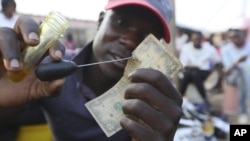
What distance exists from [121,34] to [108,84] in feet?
0.65

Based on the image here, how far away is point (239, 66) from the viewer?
6.24m

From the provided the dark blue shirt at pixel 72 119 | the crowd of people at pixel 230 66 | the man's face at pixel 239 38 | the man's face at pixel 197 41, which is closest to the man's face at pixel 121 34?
the dark blue shirt at pixel 72 119

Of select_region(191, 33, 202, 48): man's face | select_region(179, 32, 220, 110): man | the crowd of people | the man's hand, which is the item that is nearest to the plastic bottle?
the man's hand

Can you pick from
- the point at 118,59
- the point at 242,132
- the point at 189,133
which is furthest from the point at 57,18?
the point at 189,133

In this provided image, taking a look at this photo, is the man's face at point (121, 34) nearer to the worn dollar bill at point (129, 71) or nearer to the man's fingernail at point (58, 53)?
the worn dollar bill at point (129, 71)

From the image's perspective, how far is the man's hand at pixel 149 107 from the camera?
1.18m

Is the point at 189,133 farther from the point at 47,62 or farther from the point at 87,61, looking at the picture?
the point at 47,62

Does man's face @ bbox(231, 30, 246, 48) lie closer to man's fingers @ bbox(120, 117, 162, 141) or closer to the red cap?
the red cap

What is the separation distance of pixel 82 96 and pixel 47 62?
0.46m

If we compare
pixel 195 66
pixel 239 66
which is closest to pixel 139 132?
pixel 239 66

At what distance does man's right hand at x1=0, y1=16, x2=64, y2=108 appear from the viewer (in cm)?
115

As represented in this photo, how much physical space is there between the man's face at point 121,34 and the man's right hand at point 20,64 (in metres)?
0.39

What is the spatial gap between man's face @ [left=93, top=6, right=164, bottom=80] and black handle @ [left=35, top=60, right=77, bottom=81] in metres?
0.43

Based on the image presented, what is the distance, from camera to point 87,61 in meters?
1.83
